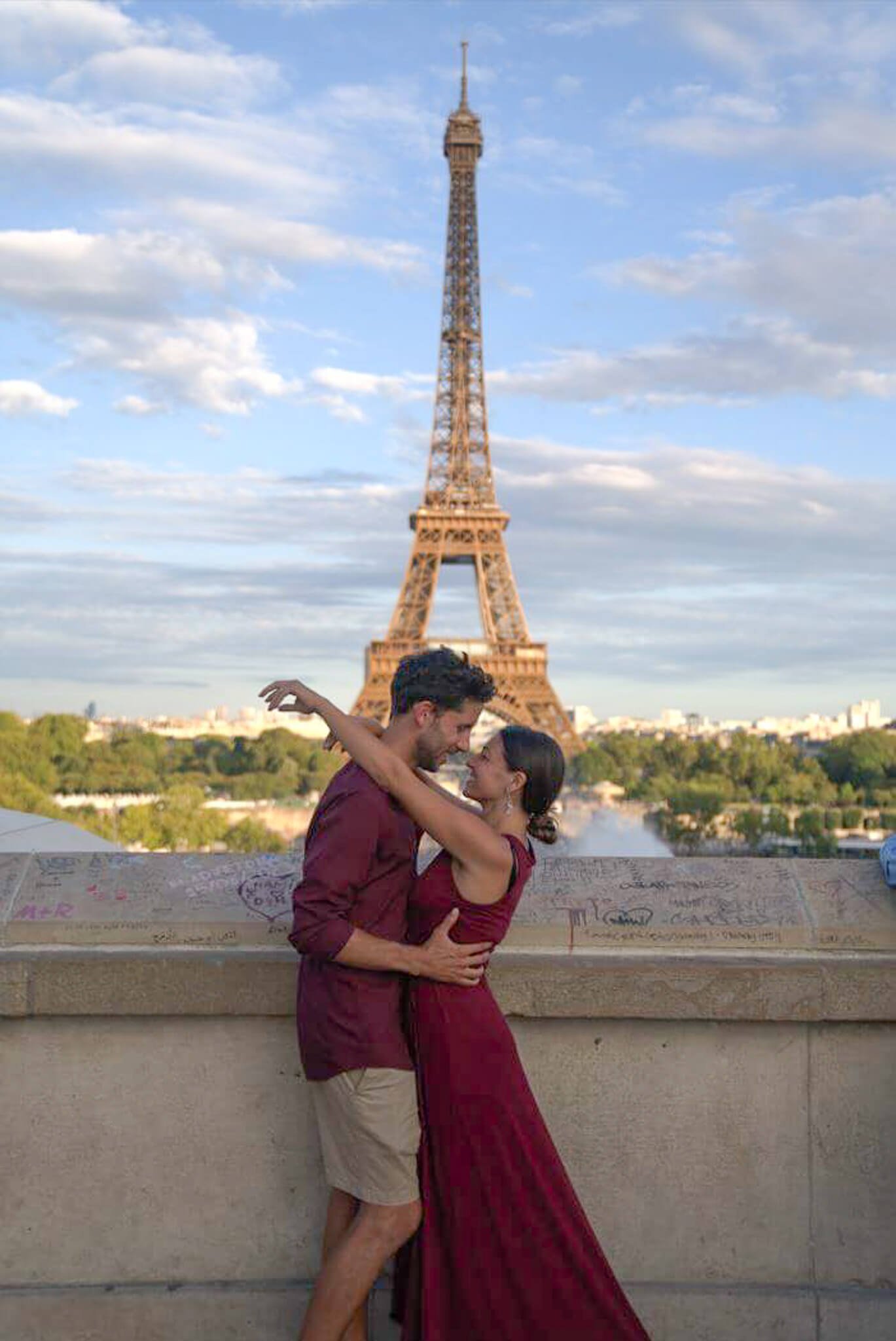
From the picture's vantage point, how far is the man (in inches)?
142

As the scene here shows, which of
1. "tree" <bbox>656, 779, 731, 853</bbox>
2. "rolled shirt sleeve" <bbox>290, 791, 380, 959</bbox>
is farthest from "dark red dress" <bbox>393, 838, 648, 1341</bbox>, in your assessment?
"tree" <bbox>656, 779, 731, 853</bbox>

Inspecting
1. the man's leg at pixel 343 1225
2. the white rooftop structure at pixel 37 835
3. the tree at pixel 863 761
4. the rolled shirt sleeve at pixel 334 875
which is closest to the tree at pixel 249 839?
the tree at pixel 863 761

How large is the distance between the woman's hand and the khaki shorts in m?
0.89

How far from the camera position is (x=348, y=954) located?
11.8ft

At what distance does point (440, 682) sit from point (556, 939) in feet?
3.27

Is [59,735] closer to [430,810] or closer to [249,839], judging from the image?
[249,839]

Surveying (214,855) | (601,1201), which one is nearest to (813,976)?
(601,1201)

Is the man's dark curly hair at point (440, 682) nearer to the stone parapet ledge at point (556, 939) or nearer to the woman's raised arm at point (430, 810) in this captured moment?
the woman's raised arm at point (430, 810)

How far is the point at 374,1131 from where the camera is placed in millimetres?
3635

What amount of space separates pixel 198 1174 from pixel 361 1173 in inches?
32.1

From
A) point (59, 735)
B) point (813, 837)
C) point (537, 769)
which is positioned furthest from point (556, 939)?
point (59, 735)

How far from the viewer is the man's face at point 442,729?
3.82 meters

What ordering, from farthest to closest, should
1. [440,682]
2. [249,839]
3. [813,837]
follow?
[813,837] → [249,839] → [440,682]

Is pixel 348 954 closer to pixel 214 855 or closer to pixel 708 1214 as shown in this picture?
pixel 214 855
